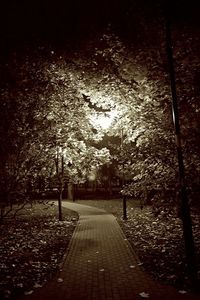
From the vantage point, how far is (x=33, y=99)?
911 cm

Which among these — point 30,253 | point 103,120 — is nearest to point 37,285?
point 30,253

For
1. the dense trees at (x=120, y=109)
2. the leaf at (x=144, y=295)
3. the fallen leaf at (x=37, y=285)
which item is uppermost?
the dense trees at (x=120, y=109)

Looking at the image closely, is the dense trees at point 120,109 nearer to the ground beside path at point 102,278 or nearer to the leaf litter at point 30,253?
the leaf litter at point 30,253

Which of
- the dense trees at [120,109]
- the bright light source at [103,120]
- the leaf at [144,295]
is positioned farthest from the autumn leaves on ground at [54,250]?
the bright light source at [103,120]

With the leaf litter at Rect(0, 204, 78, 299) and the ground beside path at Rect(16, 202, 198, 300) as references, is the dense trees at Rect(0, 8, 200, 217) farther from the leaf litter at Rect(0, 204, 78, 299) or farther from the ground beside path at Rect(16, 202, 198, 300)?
the ground beside path at Rect(16, 202, 198, 300)

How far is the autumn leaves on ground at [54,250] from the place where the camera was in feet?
27.3

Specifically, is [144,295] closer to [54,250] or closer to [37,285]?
[37,285]

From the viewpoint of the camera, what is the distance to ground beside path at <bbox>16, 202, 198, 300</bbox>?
7.28m

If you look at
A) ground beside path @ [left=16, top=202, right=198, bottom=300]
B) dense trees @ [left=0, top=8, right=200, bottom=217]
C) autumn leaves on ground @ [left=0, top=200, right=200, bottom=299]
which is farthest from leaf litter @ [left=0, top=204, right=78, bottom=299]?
dense trees @ [left=0, top=8, right=200, bottom=217]

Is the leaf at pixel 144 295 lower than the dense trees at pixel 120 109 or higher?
lower

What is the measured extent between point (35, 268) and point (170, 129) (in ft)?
17.9

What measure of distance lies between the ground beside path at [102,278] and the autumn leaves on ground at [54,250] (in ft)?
1.02

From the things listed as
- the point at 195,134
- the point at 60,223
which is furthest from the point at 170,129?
the point at 60,223

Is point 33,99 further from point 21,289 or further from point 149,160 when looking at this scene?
point 21,289
